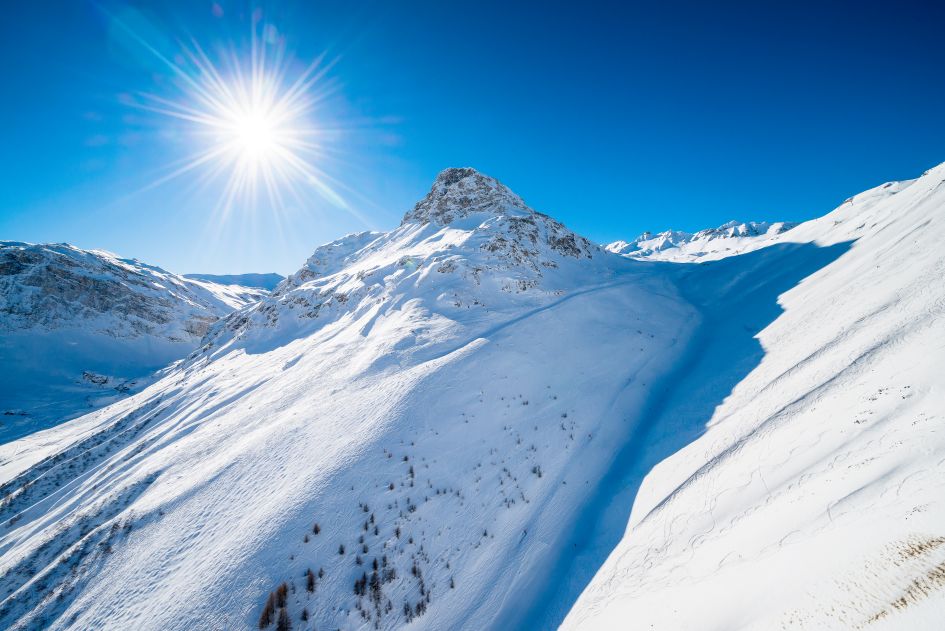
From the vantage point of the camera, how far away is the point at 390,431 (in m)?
12.3

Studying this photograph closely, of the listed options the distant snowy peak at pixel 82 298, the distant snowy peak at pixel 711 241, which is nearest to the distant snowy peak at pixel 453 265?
the distant snowy peak at pixel 82 298

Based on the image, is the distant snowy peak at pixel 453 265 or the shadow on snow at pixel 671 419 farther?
the distant snowy peak at pixel 453 265

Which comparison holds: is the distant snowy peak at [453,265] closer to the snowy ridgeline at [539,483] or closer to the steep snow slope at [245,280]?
the snowy ridgeline at [539,483]

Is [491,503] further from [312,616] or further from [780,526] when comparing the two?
[780,526]

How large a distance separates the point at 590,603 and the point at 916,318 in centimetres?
1368

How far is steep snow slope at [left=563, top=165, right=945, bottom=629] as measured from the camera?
476 centimetres

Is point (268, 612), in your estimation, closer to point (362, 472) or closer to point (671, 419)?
point (362, 472)

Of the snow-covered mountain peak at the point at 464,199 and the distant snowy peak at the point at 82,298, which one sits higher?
Answer: the distant snowy peak at the point at 82,298

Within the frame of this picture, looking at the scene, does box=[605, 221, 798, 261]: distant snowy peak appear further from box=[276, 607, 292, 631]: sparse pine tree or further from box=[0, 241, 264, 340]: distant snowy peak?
box=[0, 241, 264, 340]: distant snowy peak

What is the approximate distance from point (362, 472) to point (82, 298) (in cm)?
8639

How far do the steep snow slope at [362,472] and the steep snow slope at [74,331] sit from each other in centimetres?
1824

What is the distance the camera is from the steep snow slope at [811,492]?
4.76 metres

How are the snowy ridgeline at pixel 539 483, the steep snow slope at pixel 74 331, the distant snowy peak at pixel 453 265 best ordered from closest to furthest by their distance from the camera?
the snowy ridgeline at pixel 539 483 → the distant snowy peak at pixel 453 265 → the steep snow slope at pixel 74 331

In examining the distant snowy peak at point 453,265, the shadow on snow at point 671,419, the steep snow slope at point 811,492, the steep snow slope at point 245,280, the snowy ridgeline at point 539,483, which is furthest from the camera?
the steep snow slope at point 245,280
